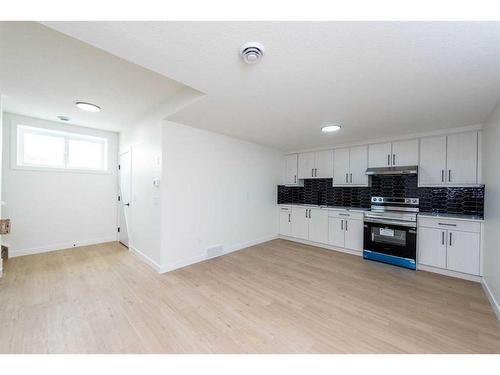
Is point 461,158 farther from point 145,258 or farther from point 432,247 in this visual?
point 145,258

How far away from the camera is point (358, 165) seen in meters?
4.10

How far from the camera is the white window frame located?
356cm

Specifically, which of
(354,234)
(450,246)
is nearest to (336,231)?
(354,234)

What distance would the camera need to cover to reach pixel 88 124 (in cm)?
406

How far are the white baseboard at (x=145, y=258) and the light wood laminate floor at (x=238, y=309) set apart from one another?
10cm

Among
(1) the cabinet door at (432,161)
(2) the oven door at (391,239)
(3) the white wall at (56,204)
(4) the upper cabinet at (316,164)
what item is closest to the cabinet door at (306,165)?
(4) the upper cabinet at (316,164)

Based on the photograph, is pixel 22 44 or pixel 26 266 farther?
pixel 26 266

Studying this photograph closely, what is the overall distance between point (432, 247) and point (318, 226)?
1.88 meters

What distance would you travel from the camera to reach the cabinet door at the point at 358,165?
402cm

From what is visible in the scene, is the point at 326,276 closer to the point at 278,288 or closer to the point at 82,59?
the point at 278,288

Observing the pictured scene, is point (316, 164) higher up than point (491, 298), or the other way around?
point (316, 164)

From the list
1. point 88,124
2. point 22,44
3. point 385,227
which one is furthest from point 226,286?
point 88,124

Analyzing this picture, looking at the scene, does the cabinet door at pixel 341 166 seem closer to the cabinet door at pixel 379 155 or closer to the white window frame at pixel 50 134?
the cabinet door at pixel 379 155
